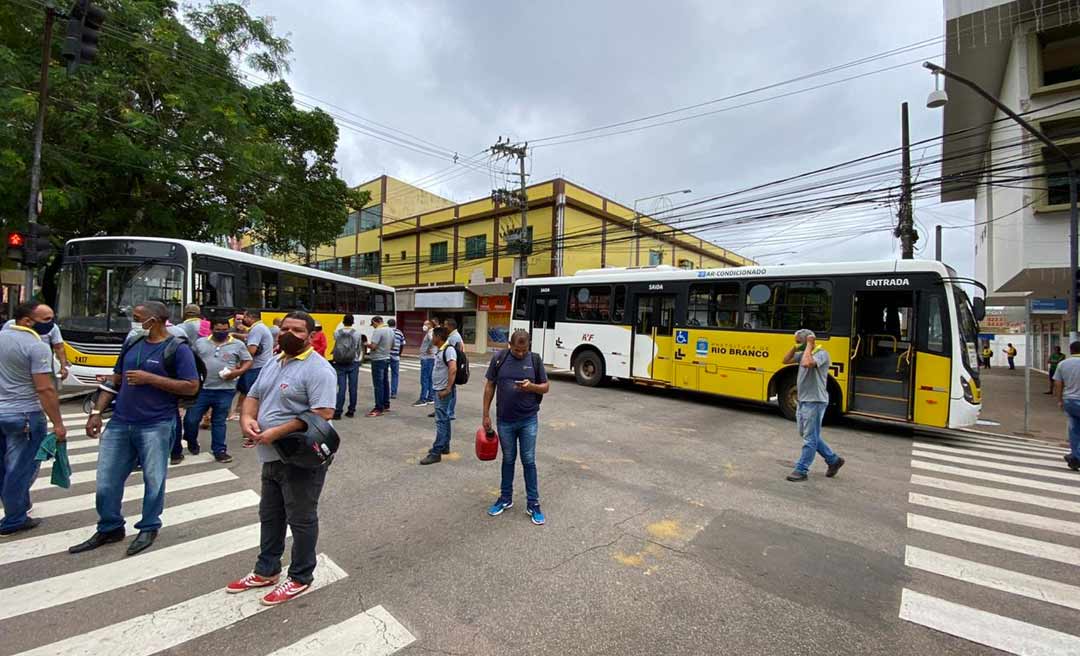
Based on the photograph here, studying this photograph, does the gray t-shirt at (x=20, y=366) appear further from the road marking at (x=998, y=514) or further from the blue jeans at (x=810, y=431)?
the road marking at (x=998, y=514)

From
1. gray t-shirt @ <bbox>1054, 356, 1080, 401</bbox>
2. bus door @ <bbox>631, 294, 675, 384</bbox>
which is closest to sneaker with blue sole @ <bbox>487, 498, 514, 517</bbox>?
bus door @ <bbox>631, 294, 675, 384</bbox>

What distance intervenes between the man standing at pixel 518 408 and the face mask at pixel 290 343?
1.76 metres

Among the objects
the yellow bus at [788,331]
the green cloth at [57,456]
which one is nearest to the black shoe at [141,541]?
the green cloth at [57,456]

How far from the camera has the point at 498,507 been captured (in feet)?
14.9

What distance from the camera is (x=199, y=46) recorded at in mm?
14266

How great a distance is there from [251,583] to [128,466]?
147 centimetres

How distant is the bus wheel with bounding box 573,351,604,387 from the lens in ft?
44.5

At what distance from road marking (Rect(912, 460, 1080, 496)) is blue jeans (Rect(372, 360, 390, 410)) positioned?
343 inches

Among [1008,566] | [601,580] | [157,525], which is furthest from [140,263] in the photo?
[1008,566]

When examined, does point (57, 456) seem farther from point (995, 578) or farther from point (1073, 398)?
point (1073, 398)

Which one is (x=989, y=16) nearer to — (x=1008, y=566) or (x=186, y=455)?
(x=1008, y=566)

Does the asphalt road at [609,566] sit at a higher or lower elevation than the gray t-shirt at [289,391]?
lower

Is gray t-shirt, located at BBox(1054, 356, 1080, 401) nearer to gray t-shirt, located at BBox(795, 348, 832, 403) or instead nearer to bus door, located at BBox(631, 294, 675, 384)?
gray t-shirt, located at BBox(795, 348, 832, 403)

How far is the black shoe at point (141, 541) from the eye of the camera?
3.61 metres
